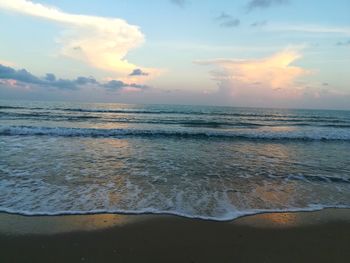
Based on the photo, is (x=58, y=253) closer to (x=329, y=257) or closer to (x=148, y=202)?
(x=148, y=202)

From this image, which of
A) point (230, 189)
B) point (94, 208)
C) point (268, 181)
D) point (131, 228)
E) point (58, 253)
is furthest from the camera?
point (268, 181)

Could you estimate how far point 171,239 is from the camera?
4.50 metres

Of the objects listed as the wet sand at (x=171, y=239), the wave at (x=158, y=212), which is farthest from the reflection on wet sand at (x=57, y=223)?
the wave at (x=158, y=212)

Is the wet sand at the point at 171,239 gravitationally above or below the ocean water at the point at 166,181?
below

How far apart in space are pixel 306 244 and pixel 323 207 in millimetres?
2082

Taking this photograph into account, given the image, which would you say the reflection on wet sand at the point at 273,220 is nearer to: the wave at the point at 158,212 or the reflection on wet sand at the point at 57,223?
the wave at the point at 158,212

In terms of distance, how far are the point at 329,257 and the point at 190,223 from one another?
6.91 ft

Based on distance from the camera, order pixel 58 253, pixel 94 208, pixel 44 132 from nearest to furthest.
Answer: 1. pixel 58 253
2. pixel 94 208
3. pixel 44 132

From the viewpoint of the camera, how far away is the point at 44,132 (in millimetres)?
18594

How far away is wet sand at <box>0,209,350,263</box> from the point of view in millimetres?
3967

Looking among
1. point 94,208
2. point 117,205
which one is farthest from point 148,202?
point 94,208

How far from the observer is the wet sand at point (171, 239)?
397 cm

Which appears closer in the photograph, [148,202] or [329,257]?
[329,257]

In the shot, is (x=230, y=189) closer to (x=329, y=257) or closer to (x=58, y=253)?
(x=329, y=257)
